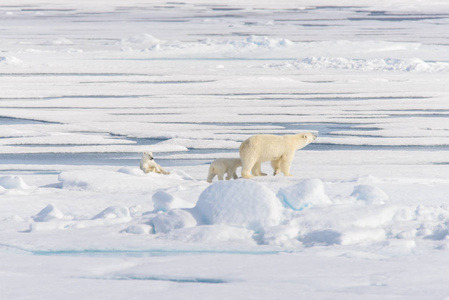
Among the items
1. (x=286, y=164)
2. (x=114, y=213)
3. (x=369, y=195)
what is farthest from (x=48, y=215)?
(x=286, y=164)

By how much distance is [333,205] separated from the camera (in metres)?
3.91

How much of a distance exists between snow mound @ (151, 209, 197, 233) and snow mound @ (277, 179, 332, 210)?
1.73 feet

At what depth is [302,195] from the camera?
3.91m

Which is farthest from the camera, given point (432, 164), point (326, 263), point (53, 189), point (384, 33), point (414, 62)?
point (384, 33)

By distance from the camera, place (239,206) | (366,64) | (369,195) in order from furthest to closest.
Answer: (366,64)
(369,195)
(239,206)

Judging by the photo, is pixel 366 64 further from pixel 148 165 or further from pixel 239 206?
pixel 239 206

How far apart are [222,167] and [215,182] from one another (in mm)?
1770

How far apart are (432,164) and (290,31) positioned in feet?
59.3

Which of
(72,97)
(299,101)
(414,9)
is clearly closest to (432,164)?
(299,101)

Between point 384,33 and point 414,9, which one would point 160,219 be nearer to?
point 384,33

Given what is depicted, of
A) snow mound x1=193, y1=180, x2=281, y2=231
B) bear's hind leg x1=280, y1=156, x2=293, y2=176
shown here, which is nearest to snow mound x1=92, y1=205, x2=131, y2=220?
snow mound x1=193, y1=180, x2=281, y2=231

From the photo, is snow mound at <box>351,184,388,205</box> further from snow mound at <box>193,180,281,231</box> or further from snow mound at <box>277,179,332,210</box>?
snow mound at <box>193,180,281,231</box>

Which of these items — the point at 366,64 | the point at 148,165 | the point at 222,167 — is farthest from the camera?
the point at 366,64

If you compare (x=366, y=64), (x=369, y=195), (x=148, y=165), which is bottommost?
(x=148, y=165)
